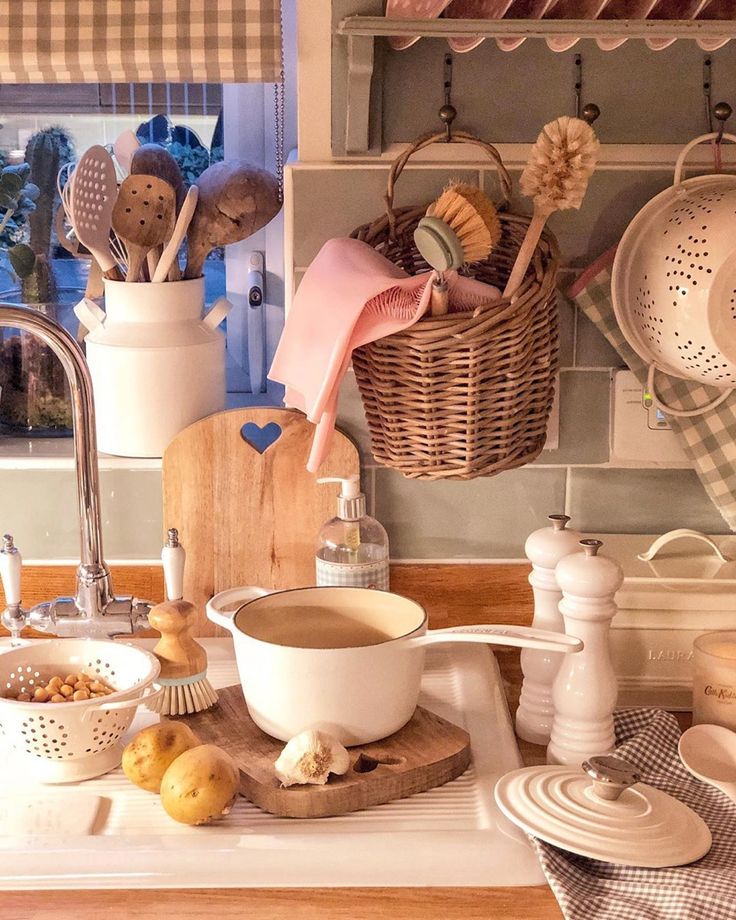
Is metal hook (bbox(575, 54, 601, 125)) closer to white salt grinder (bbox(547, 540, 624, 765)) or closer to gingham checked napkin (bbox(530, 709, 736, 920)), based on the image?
white salt grinder (bbox(547, 540, 624, 765))

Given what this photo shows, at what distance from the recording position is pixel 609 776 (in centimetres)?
101

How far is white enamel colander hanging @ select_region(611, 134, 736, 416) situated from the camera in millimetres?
1183

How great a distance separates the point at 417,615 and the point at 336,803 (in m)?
0.21

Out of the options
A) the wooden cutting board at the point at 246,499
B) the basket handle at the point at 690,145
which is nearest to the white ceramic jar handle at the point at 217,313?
the wooden cutting board at the point at 246,499

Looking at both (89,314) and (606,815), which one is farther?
(89,314)

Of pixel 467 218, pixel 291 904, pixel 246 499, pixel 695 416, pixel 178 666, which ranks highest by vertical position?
pixel 467 218

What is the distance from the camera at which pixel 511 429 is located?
122 centimetres

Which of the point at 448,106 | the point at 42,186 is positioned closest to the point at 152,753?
the point at 448,106

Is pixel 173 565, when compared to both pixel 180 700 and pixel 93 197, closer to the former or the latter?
pixel 180 700

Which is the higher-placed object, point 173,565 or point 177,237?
point 177,237

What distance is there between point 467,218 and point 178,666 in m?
0.53

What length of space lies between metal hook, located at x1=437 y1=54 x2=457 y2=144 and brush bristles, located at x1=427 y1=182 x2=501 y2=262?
0.17 meters

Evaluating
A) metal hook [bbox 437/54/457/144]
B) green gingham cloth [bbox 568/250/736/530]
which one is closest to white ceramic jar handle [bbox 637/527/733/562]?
green gingham cloth [bbox 568/250/736/530]

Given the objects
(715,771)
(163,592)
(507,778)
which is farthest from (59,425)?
(715,771)
